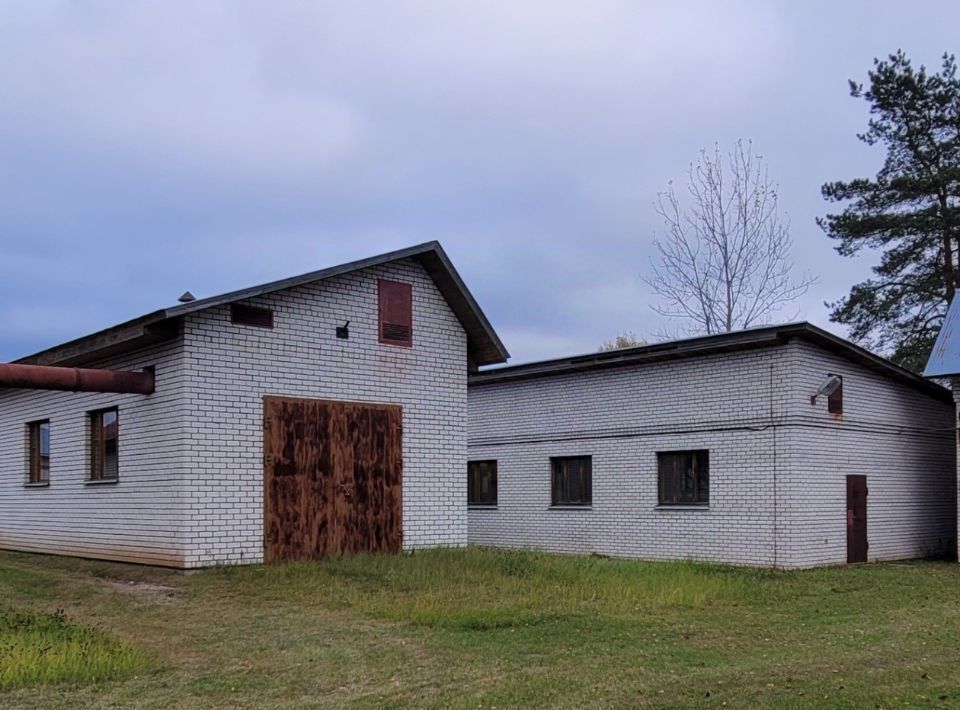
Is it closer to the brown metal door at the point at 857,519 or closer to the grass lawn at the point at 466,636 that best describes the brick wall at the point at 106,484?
the grass lawn at the point at 466,636

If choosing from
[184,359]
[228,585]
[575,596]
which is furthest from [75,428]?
[575,596]

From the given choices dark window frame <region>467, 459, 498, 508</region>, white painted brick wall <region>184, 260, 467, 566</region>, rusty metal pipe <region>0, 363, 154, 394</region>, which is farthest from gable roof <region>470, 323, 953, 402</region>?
rusty metal pipe <region>0, 363, 154, 394</region>

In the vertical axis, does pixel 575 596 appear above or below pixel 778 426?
below

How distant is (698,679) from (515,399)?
50.3ft

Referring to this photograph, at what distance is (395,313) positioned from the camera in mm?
16641

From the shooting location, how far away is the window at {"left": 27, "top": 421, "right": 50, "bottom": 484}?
17891 mm

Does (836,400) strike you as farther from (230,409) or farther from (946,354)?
(230,409)

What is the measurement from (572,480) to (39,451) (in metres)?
10.7

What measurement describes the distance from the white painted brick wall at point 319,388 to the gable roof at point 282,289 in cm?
26

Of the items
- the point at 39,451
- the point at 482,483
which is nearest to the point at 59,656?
the point at 39,451

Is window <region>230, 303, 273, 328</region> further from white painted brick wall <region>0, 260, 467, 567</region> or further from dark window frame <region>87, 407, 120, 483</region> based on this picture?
dark window frame <region>87, 407, 120, 483</region>

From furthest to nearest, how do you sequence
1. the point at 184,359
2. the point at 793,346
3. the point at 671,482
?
1. the point at 671,482
2. the point at 793,346
3. the point at 184,359

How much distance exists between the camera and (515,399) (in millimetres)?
23031

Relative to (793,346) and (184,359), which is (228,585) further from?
(793,346)
